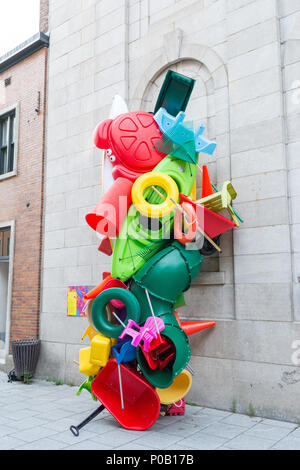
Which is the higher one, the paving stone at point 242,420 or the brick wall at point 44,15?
the brick wall at point 44,15

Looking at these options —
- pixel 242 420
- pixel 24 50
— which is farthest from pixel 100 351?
pixel 24 50

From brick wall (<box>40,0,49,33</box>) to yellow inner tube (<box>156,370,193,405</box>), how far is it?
939 cm

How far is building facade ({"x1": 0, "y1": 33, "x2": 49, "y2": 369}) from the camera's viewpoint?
944cm

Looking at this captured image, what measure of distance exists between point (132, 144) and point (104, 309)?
89.6 inches

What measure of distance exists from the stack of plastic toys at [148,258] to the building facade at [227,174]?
652 millimetres

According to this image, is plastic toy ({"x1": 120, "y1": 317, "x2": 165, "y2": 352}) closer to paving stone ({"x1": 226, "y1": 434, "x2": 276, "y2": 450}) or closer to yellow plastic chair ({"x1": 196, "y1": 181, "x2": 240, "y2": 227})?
paving stone ({"x1": 226, "y1": 434, "x2": 276, "y2": 450})

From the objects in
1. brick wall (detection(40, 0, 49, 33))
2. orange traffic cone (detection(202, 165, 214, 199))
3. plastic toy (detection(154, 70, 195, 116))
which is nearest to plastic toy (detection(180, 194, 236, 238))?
orange traffic cone (detection(202, 165, 214, 199))

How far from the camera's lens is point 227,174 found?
21.6 ft

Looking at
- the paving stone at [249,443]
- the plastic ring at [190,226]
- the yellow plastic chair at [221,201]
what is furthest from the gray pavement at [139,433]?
the yellow plastic chair at [221,201]

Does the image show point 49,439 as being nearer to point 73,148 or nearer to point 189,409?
point 189,409

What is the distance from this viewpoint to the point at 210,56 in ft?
23.2

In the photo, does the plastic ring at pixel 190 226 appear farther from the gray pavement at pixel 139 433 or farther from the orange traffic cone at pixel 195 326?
the gray pavement at pixel 139 433

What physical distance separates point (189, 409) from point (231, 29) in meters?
6.13

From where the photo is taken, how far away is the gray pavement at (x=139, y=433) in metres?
4.70
